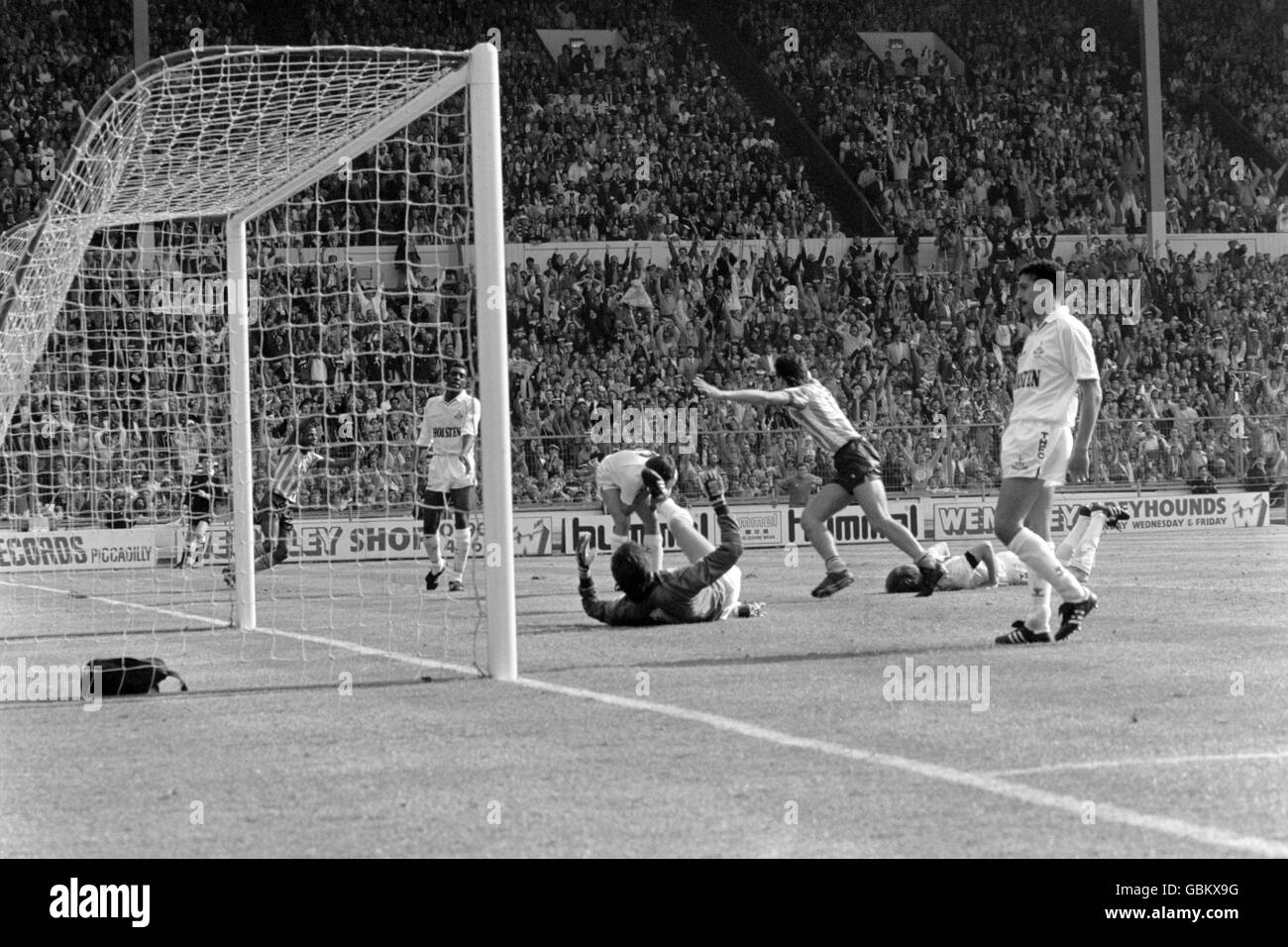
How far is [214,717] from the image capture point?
29.3ft

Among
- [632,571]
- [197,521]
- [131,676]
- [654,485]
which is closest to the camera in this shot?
[131,676]

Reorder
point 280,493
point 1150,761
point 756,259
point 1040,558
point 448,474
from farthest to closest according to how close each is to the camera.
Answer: point 756,259 < point 280,493 < point 448,474 < point 1040,558 < point 1150,761

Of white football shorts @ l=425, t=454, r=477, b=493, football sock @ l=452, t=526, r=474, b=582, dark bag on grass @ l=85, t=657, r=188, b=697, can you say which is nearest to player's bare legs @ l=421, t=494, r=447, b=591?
football sock @ l=452, t=526, r=474, b=582

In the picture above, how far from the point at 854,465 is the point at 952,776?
9.03m

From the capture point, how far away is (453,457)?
17297 mm

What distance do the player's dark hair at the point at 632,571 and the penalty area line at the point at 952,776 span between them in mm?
2070

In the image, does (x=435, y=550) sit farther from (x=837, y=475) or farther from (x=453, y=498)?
(x=837, y=475)

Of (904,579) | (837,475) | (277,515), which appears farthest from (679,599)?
(277,515)

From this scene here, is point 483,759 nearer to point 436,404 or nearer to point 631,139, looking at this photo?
point 436,404

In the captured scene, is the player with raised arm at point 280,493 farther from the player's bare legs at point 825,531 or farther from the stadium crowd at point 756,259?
the player's bare legs at point 825,531

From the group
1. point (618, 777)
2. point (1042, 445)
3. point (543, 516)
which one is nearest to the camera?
point (618, 777)

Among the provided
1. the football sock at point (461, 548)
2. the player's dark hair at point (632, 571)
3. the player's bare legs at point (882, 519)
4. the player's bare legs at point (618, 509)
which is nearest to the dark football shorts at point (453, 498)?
the football sock at point (461, 548)
